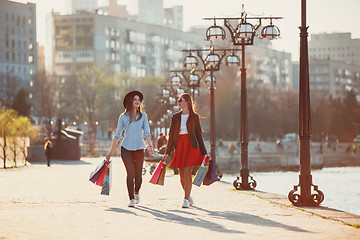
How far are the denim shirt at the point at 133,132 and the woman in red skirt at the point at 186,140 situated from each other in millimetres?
482

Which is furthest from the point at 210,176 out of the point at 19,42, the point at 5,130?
the point at 19,42

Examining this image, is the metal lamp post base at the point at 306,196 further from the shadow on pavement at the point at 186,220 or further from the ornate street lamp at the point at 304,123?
the shadow on pavement at the point at 186,220

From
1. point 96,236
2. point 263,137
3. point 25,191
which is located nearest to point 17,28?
point 263,137

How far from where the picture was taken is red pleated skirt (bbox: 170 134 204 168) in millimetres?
15344

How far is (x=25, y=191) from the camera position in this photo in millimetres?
20812

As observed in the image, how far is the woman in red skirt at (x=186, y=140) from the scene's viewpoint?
15352mm

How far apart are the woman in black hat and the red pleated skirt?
0.45 meters

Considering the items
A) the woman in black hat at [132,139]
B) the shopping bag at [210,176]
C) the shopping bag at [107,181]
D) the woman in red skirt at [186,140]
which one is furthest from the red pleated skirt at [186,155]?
the shopping bag at [107,181]

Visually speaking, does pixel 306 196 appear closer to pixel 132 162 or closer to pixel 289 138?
pixel 132 162

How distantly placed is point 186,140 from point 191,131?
0.56 feet

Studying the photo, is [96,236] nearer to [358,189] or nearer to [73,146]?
[358,189]

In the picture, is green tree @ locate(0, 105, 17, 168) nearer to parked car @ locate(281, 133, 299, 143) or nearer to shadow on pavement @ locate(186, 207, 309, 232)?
shadow on pavement @ locate(186, 207, 309, 232)

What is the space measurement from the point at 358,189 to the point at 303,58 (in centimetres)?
2183

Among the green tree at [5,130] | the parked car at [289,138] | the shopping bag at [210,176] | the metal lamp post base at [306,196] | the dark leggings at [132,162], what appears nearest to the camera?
the dark leggings at [132,162]
